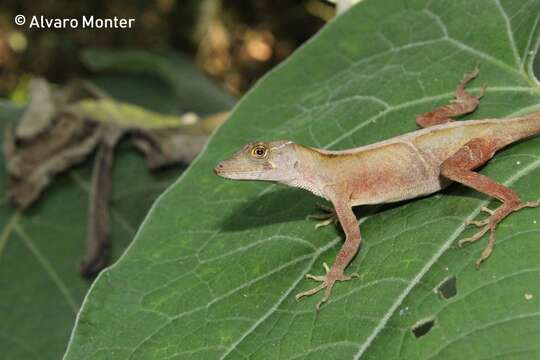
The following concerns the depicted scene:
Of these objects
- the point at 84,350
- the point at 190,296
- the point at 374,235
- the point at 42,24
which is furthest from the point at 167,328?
the point at 42,24

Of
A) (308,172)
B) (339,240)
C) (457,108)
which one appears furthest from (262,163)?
(457,108)

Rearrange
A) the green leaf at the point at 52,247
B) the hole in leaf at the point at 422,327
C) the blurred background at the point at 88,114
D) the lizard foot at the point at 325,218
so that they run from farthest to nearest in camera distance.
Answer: the blurred background at the point at 88,114, the green leaf at the point at 52,247, the lizard foot at the point at 325,218, the hole in leaf at the point at 422,327

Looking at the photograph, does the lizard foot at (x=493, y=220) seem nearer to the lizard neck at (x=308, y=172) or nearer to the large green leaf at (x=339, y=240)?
the large green leaf at (x=339, y=240)

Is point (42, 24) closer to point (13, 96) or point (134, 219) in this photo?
point (13, 96)

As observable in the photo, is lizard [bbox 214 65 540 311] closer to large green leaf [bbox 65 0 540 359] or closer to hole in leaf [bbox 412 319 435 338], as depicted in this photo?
large green leaf [bbox 65 0 540 359]

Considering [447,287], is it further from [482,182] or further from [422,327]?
[482,182]

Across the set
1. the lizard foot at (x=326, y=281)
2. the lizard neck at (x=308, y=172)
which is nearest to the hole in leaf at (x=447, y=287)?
the lizard foot at (x=326, y=281)

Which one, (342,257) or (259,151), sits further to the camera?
(259,151)
